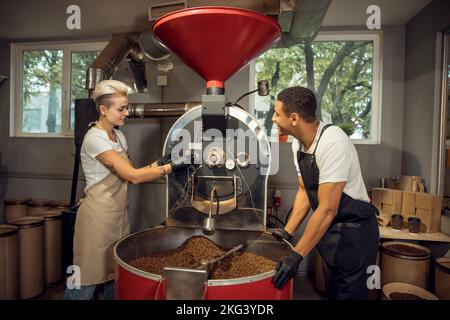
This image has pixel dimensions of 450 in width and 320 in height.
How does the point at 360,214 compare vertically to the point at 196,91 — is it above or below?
below

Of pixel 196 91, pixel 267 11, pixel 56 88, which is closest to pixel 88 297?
pixel 196 91

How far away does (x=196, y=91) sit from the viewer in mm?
2732

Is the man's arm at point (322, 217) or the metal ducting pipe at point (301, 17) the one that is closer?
the man's arm at point (322, 217)

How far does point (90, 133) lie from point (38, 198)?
209 centimetres

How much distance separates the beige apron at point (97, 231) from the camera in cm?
156

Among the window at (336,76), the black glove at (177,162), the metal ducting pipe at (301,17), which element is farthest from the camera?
the window at (336,76)

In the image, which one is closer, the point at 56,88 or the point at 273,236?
the point at 273,236

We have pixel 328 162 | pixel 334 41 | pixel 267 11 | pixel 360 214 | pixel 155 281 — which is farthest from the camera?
pixel 334 41

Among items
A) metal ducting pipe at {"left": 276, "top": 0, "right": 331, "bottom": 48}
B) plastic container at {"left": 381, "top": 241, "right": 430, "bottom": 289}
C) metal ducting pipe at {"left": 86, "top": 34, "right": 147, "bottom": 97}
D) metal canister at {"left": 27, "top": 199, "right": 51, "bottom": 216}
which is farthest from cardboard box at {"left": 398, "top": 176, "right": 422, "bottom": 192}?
metal canister at {"left": 27, "top": 199, "right": 51, "bottom": 216}

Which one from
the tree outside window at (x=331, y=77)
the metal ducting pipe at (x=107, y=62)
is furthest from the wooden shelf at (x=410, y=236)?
the metal ducting pipe at (x=107, y=62)

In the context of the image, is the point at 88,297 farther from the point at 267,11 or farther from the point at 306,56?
the point at 306,56

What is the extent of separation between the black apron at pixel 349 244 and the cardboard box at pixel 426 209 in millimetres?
895

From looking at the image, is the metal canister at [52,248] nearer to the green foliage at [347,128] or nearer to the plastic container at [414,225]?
the green foliage at [347,128]

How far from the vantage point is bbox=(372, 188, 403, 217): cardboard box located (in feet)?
7.11
